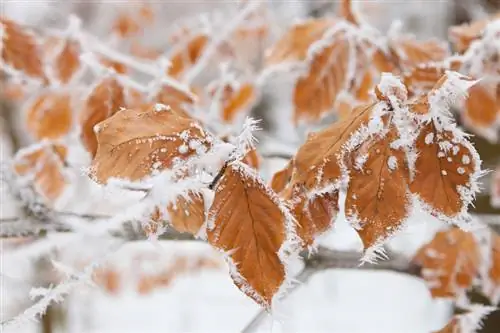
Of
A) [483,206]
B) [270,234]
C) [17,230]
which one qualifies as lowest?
[483,206]

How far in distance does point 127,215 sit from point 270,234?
0.14 metres

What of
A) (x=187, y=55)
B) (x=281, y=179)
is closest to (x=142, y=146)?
(x=281, y=179)

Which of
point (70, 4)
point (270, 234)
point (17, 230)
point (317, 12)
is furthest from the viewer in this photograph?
point (70, 4)

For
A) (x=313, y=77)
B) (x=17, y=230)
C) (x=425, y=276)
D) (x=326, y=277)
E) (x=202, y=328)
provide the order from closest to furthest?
(x=17, y=230) < (x=313, y=77) < (x=425, y=276) < (x=202, y=328) < (x=326, y=277)

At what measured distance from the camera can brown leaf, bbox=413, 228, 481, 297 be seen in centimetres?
102

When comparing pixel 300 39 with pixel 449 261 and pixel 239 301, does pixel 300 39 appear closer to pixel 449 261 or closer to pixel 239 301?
pixel 449 261

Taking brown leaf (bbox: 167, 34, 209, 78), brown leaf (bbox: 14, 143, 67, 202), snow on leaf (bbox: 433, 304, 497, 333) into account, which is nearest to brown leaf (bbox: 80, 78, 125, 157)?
brown leaf (bbox: 14, 143, 67, 202)

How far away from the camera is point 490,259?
42.5 inches

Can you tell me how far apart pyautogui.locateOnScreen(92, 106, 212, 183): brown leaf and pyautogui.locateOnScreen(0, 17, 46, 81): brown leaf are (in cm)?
58

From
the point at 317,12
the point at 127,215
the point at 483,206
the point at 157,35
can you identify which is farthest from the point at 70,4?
the point at 127,215

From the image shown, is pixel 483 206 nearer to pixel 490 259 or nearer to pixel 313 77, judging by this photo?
pixel 490 259

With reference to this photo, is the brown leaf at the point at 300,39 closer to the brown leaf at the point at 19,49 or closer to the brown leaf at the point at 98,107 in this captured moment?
the brown leaf at the point at 98,107

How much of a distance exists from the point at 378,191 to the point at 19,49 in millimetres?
782

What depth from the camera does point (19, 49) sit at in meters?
1.01
